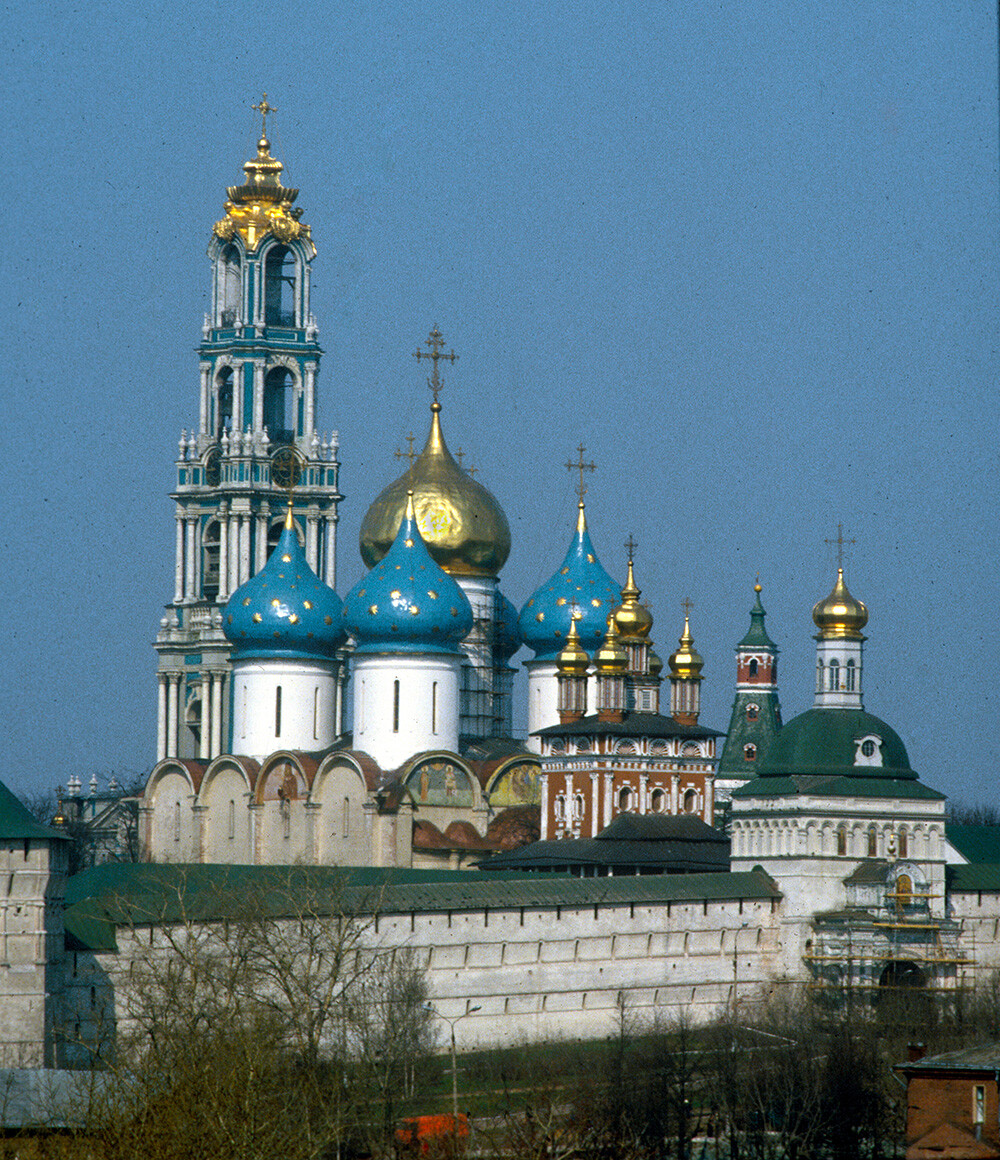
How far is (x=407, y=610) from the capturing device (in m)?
58.1

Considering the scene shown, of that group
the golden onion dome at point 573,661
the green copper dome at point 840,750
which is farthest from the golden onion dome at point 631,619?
the green copper dome at point 840,750

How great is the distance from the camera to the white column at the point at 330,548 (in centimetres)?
6750

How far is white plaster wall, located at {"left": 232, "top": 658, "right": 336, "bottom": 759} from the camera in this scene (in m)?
60.7

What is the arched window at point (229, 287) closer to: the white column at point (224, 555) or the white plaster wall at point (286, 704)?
the white column at point (224, 555)

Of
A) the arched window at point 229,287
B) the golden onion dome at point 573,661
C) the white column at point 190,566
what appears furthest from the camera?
the arched window at point 229,287

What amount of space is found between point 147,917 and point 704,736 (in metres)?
16.7

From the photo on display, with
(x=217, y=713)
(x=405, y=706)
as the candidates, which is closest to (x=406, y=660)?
(x=405, y=706)

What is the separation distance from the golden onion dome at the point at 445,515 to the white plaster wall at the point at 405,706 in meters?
4.48

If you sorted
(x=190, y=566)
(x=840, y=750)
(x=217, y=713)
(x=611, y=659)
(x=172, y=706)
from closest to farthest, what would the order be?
(x=840, y=750), (x=611, y=659), (x=217, y=713), (x=172, y=706), (x=190, y=566)

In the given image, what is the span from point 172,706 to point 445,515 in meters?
8.45

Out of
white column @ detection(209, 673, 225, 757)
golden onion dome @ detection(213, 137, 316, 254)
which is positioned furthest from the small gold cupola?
white column @ detection(209, 673, 225, 757)

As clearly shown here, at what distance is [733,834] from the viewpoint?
51.2 m

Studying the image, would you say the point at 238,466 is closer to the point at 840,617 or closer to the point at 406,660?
the point at 406,660

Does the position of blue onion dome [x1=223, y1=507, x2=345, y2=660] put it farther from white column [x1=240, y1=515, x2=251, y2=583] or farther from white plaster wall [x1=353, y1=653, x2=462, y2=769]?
white column [x1=240, y1=515, x2=251, y2=583]
